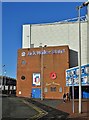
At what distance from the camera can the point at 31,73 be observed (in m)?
80.9

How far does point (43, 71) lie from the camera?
3093 inches

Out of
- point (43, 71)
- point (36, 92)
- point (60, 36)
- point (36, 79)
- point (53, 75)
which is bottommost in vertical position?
point (36, 92)

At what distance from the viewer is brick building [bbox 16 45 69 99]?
3024 inches

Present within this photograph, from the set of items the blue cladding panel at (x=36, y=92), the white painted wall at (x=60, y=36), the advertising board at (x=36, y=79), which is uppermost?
the white painted wall at (x=60, y=36)

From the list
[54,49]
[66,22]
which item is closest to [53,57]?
[54,49]

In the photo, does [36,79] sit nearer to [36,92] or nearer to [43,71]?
[43,71]

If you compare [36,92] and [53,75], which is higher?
[53,75]

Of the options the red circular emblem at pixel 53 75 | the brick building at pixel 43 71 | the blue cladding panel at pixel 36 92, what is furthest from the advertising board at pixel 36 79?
the red circular emblem at pixel 53 75

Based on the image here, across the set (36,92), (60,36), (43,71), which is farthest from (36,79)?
(60,36)

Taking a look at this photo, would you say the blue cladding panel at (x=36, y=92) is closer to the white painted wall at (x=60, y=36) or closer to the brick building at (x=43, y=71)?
the brick building at (x=43, y=71)

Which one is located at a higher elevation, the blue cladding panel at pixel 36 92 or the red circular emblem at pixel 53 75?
the red circular emblem at pixel 53 75

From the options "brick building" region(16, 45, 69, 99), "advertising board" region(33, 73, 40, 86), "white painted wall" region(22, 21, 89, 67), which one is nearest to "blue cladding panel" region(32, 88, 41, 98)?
"brick building" region(16, 45, 69, 99)

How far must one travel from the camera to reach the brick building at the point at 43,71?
252 ft

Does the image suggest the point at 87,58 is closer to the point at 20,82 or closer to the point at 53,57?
the point at 53,57
